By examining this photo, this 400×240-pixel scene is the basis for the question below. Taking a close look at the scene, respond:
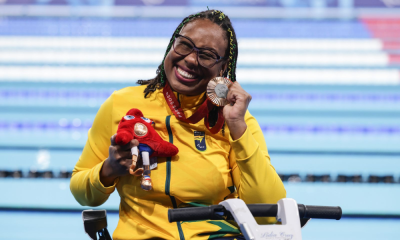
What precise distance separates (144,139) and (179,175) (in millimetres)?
175

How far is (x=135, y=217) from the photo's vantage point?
1.51 meters

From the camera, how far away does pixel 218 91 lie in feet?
4.64

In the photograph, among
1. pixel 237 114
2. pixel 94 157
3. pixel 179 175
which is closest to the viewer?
pixel 237 114

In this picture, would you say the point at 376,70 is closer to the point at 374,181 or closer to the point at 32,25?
the point at 374,181

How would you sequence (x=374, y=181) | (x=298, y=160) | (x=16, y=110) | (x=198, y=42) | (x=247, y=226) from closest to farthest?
(x=247, y=226) < (x=198, y=42) < (x=374, y=181) < (x=298, y=160) < (x=16, y=110)

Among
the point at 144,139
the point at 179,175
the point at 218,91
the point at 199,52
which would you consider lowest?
the point at 179,175

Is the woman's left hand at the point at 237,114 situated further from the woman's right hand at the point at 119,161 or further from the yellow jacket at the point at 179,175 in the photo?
the woman's right hand at the point at 119,161

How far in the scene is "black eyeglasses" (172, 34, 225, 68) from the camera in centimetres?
150

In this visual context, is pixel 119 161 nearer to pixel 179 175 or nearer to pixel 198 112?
pixel 179 175

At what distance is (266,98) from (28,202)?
2.71 m

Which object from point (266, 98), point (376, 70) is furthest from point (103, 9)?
point (376, 70)

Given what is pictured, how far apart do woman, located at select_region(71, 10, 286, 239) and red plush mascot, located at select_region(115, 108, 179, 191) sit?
38 millimetres

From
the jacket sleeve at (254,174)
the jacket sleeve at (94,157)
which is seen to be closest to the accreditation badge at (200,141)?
the jacket sleeve at (254,174)

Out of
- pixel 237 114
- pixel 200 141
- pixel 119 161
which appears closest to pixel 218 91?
pixel 237 114
